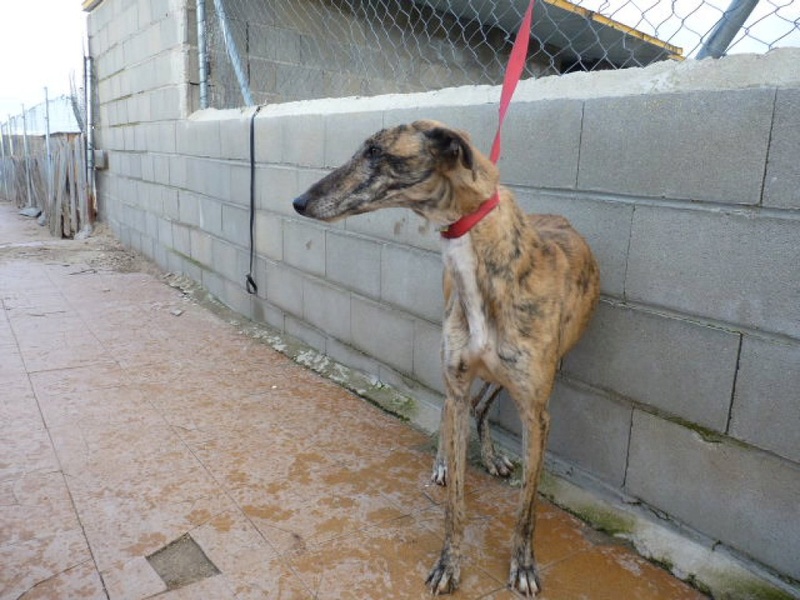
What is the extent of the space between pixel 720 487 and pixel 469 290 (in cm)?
104

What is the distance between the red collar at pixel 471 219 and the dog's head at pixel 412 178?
0.02 meters

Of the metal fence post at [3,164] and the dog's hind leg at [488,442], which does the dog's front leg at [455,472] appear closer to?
the dog's hind leg at [488,442]

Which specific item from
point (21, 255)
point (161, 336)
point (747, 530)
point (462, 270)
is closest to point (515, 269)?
point (462, 270)

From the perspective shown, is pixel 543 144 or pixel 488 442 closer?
pixel 543 144

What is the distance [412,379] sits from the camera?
326 centimetres

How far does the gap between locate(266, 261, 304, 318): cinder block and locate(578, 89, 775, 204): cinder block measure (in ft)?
7.92

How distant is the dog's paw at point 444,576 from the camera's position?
1.89 metres

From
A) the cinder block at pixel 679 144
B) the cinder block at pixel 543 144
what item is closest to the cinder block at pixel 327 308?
the cinder block at pixel 543 144

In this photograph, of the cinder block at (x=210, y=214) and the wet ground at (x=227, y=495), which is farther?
the cinder block at (x=210, y=214)

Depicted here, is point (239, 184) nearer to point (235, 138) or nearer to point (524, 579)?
point (235, 138)

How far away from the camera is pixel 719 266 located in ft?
6.13

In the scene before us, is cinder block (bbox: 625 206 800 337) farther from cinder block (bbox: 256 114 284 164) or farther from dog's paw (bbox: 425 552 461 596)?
cinder block (bbox: 256 114 284 164)

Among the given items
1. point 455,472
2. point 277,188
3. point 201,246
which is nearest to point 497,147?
point 455,472

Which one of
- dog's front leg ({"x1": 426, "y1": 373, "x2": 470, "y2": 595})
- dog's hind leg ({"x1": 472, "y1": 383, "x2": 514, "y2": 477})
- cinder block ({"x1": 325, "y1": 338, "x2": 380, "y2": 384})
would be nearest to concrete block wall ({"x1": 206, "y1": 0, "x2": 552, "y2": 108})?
cinder block ({"x1": 325, "y1": 338, "x2": 380, "y2": 384})
